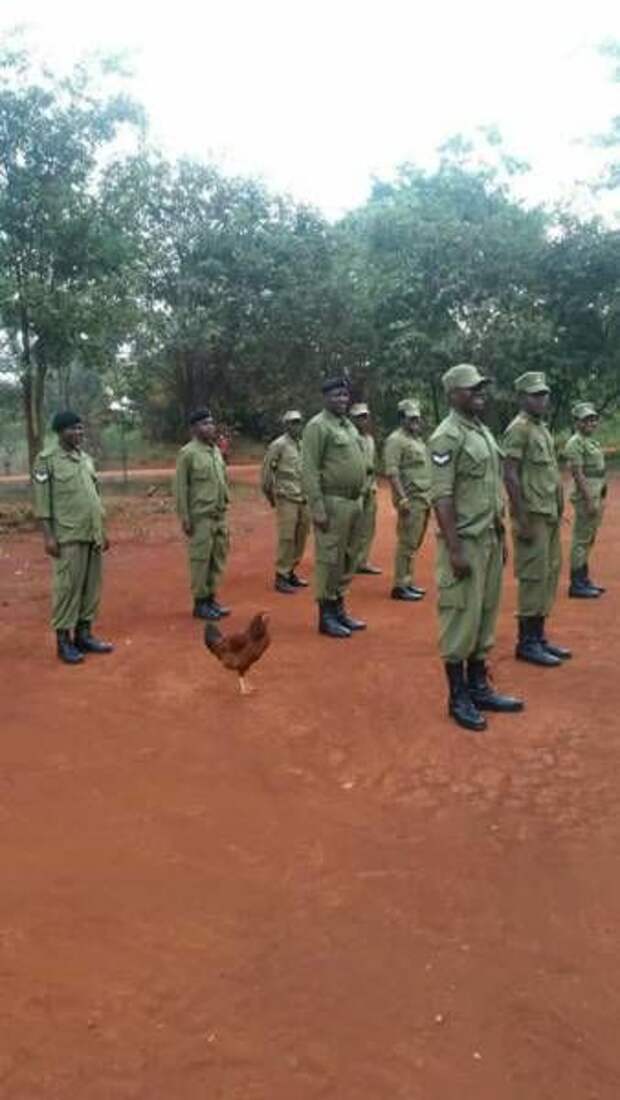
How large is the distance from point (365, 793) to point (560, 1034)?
69.5 inches

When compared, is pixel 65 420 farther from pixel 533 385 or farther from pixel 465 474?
pixel 533 385

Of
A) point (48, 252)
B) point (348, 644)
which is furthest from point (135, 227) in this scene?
point (348, 644)

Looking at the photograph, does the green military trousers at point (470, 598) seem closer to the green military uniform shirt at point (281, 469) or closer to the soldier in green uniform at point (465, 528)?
the soldier in green uniform at point (465, 528)

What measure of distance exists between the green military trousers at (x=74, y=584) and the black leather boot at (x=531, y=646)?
9.94 feet

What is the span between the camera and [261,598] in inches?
351

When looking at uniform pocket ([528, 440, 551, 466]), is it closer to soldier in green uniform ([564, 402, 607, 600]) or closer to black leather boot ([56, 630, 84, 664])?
soldier in green uniform ([564, 402, 607, 600])

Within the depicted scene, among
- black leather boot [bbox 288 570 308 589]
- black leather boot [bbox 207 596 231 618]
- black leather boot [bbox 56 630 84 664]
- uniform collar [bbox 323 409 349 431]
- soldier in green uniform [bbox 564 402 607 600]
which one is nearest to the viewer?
black leather boot [bbox 56 630 84 664]

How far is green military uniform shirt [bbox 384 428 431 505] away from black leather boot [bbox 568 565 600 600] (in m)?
1.48

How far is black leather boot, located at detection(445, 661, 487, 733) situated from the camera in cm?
514

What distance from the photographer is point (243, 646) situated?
583 cm

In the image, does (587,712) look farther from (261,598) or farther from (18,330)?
(18,330)

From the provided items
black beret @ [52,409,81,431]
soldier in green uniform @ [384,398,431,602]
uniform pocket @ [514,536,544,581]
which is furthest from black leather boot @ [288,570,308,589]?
uniform pocket @ [514,536,544,581]

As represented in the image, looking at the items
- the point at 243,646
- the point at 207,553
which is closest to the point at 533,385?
the point at 243,646

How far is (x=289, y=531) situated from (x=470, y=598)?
4416 mm
